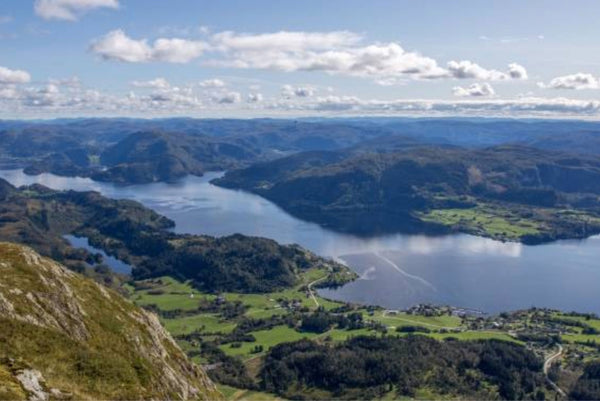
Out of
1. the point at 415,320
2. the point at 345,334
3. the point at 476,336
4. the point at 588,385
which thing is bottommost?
the point at 345,334

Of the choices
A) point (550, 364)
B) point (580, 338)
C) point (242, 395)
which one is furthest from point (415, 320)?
point (242, 395)

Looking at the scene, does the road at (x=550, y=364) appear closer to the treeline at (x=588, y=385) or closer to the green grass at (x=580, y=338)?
the treeline at (x=588, y=385)

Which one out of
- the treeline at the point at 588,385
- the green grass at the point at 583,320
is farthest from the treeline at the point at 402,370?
the green grass at the point at 583,320

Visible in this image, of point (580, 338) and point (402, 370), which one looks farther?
point (580, 338)

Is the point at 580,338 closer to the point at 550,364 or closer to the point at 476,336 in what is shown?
the point at 550,364

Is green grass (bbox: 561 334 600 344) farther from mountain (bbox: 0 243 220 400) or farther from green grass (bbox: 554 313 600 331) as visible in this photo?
mountain (bbox: 0 243 220 400)

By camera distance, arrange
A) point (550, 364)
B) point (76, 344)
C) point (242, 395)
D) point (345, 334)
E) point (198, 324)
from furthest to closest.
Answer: point (198, 324)
point (345, 334)
point (550, 364)
point (242, 395)
point (76, 344)

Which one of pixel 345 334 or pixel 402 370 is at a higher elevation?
pixel 402 370

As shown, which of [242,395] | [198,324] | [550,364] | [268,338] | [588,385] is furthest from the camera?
[198,324]
